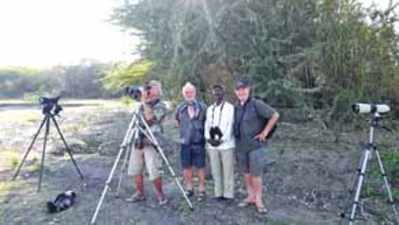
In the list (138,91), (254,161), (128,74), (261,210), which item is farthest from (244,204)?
(128,74)

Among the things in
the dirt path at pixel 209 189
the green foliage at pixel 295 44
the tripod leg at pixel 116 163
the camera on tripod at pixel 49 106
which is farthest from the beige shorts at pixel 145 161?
the green foliage at pixel 295 44

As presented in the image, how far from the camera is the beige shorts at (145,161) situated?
21.2 feet

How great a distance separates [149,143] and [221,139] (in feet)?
2.97

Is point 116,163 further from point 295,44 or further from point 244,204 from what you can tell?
point 295,44

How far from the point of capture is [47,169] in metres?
8.98

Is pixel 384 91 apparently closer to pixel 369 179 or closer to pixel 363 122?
pixel 363 122

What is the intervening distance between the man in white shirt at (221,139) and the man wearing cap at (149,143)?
2.09ft

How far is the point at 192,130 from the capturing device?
663 centimetres

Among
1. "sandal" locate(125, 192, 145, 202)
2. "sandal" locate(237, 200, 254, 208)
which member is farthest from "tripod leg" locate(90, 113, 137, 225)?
"sandal" locate(237, 200, 254, 208)

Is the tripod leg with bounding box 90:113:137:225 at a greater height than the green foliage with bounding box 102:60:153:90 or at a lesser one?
lesser

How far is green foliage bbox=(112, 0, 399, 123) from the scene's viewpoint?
10.9m

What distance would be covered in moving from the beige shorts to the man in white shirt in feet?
2.31

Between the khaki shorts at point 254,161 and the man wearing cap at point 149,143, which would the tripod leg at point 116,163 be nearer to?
the man wearing cap at point 149,143

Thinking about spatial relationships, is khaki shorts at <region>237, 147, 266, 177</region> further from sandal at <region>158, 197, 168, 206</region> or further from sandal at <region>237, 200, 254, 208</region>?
sandal at <region>158, 197, 168, 206</region>
